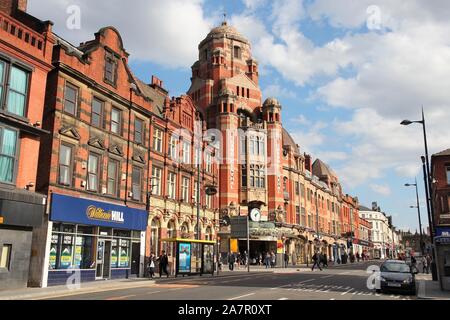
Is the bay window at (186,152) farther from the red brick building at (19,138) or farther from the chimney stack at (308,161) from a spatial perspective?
the chimney stack at (308,161)

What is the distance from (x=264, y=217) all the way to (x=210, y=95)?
19118mm

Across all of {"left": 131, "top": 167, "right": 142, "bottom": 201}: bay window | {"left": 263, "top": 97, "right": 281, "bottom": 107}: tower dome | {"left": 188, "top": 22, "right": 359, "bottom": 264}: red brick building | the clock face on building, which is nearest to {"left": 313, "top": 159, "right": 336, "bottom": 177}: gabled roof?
{"left": 188, "top": 22, "right": 359, "bottom": 264}: red brick building

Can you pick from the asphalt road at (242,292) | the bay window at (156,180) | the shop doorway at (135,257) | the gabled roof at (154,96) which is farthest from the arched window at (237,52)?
the asphalt road at (242,292)

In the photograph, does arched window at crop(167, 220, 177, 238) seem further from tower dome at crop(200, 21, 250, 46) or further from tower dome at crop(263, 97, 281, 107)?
tower dome at crop(200, 21, 250, 46)

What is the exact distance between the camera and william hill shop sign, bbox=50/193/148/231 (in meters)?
22.8

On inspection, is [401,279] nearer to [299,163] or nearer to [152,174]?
[152,174]

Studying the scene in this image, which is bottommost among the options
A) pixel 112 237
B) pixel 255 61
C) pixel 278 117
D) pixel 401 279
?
pixel 401 279

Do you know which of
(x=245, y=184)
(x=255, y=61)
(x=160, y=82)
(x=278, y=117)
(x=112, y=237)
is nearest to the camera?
(x=112, y=237)

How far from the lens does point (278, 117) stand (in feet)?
199

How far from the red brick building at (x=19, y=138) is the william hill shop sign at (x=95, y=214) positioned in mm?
1164

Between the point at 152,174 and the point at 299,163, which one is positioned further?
the point at 299,163

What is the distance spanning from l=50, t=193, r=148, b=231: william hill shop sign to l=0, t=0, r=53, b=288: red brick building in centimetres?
116
